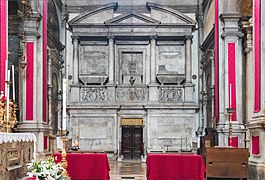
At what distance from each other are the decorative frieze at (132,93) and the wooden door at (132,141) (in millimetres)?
1405

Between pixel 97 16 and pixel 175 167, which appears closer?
pixel 175 167

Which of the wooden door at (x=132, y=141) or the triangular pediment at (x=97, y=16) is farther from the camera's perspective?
the triangular pediment at (x=97, y=16)

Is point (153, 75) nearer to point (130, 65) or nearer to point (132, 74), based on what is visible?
point (132, 74)

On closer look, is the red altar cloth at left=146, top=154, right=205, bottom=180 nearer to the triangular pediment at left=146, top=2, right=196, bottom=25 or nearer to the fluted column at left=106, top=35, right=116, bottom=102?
the fluted column at left=106, top=35, right=116, bottom=102

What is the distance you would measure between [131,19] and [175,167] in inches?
567

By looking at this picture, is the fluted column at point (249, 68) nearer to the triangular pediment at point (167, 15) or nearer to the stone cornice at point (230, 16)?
the stone cornice at point (230, 16)

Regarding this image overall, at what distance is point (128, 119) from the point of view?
2345cm

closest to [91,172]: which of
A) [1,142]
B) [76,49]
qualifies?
[1,142]

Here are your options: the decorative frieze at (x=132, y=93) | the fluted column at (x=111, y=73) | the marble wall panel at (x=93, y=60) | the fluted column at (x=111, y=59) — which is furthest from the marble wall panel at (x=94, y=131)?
the marble wall panel at (x=93, y=60)

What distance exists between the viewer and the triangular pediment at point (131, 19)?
78.0 ft

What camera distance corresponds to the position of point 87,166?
35.7 feet

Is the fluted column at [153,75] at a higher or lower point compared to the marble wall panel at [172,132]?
higher

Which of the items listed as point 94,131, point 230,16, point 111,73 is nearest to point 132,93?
point 111,73

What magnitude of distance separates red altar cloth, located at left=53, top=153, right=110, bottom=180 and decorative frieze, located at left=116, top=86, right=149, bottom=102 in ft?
42.1
